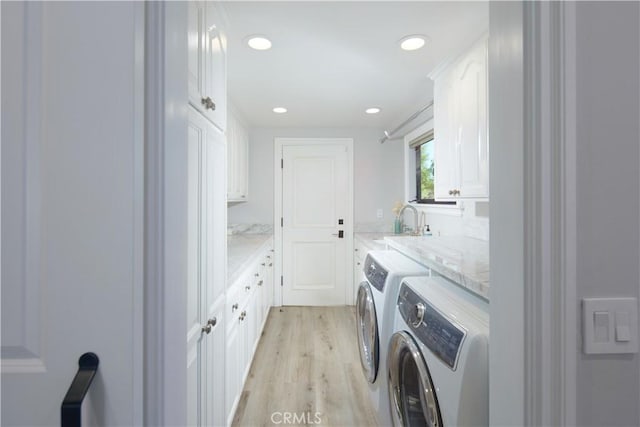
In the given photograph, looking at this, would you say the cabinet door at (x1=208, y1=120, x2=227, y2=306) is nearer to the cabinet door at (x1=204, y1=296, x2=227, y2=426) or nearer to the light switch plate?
the cabinet door at (x1=204, y1=296, x2=227, y2=426)

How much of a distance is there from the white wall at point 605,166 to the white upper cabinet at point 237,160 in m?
2.65

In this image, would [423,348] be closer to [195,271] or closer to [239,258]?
[195,271]

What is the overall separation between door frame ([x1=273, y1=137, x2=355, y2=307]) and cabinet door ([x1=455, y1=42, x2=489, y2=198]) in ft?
7.32

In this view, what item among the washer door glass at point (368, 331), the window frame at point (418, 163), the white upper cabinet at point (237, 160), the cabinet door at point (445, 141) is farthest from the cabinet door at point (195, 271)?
the window frame at point (418, 163)

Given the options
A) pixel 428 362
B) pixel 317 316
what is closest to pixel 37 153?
pixel 428 362

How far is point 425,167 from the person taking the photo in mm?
3439

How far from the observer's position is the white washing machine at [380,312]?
1.50m

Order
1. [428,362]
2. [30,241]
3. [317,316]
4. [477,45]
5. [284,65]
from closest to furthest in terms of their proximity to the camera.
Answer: [30,241]
[428,362]
[477,45]
[284,65]
[317,316]

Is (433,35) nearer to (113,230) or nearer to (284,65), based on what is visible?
(284,65)

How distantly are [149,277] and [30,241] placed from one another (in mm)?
193

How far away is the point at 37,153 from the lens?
1.77ft

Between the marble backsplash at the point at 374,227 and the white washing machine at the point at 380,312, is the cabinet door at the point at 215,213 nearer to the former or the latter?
the white washing machine at the point at 380,312

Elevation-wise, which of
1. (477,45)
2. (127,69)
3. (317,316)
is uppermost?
(477,45)

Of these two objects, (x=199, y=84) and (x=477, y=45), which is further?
(x=477, y=45)
